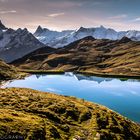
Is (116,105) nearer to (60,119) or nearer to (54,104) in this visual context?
(54,104)

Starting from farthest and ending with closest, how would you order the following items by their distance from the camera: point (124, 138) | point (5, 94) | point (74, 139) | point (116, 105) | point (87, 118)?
point (116, 105) < point (5, 94) < point (87, 118) < point (124, 138) < point (74, 139)

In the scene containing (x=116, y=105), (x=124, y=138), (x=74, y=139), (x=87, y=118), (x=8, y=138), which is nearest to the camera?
(x=8, y=138)

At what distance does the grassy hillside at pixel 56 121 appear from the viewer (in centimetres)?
9419

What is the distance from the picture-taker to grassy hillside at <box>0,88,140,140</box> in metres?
94.2

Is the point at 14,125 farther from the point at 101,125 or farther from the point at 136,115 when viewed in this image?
the point at 136,115

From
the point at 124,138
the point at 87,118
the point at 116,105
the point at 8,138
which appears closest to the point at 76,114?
the point at 87,118

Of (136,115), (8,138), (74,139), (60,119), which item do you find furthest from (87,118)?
(8,138)

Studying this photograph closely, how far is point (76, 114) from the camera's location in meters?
131

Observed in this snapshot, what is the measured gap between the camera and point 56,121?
385ft

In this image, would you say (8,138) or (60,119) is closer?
(8,138)

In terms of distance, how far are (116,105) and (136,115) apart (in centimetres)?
3309

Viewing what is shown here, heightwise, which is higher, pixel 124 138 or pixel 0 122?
pixel 0 122

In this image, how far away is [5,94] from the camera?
512 ft

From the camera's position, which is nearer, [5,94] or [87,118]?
[87,118]
